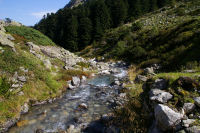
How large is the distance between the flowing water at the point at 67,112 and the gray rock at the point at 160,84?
12.7ft

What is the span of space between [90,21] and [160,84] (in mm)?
48971

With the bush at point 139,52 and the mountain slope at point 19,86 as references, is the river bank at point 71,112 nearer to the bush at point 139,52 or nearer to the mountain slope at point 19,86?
the mountain slope at point 19,86

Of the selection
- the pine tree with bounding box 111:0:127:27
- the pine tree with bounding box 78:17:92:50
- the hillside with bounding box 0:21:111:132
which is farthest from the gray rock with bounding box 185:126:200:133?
the pine tree with bounding box 111:0:127:27

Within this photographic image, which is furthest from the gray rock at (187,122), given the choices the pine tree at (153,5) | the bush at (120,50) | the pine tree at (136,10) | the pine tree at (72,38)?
the pine tree at (153,5)

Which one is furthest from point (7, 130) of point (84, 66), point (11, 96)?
point (84, 66)

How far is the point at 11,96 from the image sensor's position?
8.87m

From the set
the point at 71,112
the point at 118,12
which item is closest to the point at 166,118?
the point at 71,112

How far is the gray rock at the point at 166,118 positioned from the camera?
3873 millimetres

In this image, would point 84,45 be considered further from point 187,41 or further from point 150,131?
point 150,131

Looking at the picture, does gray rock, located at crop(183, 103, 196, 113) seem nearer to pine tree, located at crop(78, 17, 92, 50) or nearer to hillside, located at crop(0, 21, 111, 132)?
hillside, located at crop(0, 21, 111, 132)

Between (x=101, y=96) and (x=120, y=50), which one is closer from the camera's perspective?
(x=101, y=96)

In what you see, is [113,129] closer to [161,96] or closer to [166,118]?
[161,96]

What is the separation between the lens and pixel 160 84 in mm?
5637

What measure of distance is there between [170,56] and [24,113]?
14636 millimetres
